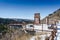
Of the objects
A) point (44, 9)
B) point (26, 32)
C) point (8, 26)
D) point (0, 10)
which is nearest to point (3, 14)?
point (0, 10)

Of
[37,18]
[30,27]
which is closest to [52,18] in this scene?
[37,18]

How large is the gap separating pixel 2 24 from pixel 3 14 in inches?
9.6

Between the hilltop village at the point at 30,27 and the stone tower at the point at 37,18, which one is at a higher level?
the stone tower at the point at 37,18

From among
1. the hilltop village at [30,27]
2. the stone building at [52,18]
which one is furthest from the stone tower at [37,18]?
the stone building at [52,18]

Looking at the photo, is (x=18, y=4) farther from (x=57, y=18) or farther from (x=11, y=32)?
(x=57, y=18)

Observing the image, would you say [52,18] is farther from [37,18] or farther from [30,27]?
[30,27]

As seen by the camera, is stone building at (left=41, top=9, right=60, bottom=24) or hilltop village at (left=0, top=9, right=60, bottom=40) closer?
hilltop village at (left=0, top=9, right=60, bottom=40)

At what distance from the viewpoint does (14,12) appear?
2912 mm

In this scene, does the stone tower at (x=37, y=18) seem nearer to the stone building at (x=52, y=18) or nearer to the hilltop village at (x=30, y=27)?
the hilltop village at (x=30, y=27)

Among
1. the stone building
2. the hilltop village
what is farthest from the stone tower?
the stone building

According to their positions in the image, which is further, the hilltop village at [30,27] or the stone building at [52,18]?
the stone building at [52,18]

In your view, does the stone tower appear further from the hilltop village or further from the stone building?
the stone building

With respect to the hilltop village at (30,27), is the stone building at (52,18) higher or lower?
higher

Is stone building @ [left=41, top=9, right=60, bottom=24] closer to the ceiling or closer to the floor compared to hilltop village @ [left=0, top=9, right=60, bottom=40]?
closer to the ceiling
